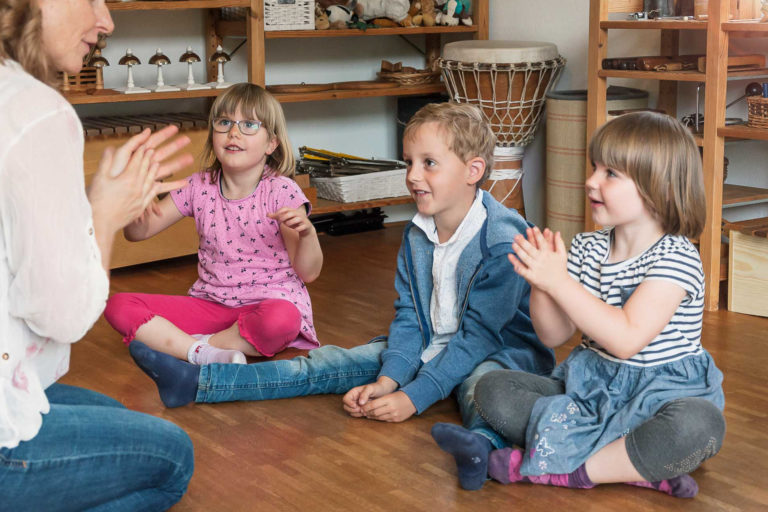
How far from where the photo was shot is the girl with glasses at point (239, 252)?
2.49m

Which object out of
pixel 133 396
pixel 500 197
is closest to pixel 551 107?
pixel 500 197

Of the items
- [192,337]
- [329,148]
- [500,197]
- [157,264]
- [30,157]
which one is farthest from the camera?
[329,148]

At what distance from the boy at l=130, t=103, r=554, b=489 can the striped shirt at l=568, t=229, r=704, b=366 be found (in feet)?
0.99

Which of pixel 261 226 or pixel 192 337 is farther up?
pixel 261 226

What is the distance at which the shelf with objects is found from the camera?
2877mm

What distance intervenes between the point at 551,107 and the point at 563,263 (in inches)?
82.0

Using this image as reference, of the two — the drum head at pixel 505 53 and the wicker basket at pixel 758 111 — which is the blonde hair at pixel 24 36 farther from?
the drum head at pixel 505 53

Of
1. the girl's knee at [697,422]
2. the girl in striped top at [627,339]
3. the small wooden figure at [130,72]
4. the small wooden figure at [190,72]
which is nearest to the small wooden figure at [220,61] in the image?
the small wooden figure at [190,72]

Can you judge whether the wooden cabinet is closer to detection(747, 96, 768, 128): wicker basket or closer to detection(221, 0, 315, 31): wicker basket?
detection(221, 0, 315, 31): wicker basket

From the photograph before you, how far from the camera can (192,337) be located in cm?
251

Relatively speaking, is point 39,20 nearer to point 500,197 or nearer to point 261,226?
point 261,226

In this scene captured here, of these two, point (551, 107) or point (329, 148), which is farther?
point (329, 148)

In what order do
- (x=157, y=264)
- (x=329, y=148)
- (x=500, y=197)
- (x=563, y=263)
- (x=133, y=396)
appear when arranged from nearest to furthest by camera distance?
(x=563, y=263), (x=133, y=396), (x=157, y=264), (x=500, y=197), (x=329, y=148)

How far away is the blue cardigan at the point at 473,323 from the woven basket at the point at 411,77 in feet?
6.43
